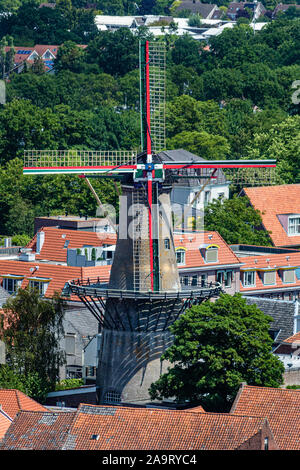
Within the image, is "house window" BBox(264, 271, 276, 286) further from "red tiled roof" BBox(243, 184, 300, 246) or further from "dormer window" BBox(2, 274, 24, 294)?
"dormer window" BBox(2, 274, 24, 294)

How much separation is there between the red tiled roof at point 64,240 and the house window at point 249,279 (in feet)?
27.0

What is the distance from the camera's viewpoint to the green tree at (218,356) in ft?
274

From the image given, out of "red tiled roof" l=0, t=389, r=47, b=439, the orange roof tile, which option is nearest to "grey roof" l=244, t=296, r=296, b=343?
the orange roof tile

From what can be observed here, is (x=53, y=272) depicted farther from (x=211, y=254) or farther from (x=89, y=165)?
(x=89, y=165)

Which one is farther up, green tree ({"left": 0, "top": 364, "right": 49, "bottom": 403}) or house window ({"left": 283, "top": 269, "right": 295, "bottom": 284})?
house window ({"left": 283, "top": 269, "right": 295, "bottom": 284})

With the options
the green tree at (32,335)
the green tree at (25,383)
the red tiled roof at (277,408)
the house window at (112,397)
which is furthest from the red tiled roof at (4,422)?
the green tree at (32,335)

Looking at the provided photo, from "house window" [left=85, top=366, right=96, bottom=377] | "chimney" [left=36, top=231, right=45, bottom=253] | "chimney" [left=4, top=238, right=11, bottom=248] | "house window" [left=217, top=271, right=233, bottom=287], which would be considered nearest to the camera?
"house window" [left=85, top=366, right=96, bottom=377]

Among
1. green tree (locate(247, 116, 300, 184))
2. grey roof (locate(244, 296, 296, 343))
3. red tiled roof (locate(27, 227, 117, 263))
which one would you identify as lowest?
grey roof (locate(244, 296, 296, 343))

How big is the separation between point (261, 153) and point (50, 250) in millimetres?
50118

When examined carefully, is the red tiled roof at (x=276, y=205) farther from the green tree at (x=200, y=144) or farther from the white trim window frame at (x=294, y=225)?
the green tree at (x=200, y=144)

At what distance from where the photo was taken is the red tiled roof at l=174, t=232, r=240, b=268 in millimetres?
110438

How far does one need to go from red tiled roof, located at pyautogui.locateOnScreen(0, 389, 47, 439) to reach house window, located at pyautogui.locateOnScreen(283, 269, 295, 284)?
34.6 metres

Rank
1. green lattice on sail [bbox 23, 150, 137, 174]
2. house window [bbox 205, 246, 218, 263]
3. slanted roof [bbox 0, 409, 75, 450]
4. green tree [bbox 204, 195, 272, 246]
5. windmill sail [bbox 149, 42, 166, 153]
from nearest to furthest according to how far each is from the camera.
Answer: slanted roof [bbox 0, 409, 75, 450], green lattice on sail [bbox 23, 150, 137, 174], windmill sail [bbox 149, 42, 166, 153], house window [bbox 205, 246, 218, 263], green tree [bbox 204, 195, 272, 246]

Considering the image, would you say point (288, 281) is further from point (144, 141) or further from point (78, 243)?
point (144, 141)
